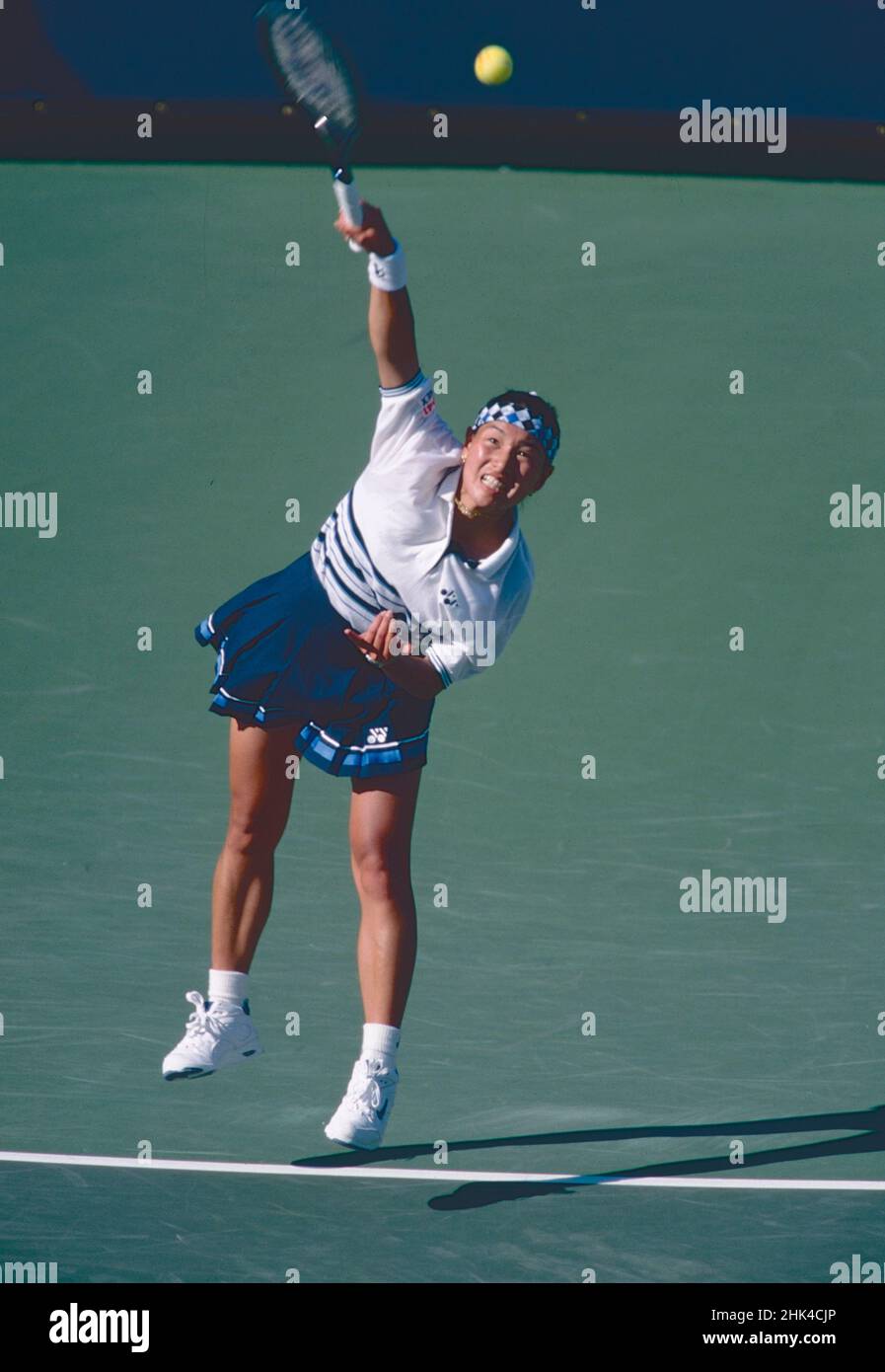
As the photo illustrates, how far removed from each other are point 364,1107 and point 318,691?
4.87ft

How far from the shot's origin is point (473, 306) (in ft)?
35.7

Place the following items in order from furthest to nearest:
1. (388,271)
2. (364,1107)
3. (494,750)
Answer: (494,750) → (364,1107) → (388,271)

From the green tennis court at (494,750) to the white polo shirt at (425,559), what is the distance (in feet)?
5.72

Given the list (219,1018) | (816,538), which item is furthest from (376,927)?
(816,538)

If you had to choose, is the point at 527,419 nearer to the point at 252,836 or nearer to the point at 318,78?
the point at 318,78

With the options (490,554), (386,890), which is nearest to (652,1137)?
(386,890)

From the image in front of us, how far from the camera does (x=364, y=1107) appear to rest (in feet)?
24.2

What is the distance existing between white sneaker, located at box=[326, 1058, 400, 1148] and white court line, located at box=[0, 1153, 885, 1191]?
117 millimetres

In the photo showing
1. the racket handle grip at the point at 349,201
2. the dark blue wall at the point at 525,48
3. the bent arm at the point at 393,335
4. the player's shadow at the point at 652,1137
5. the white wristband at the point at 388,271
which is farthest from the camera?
the dark blue wall at the point at 525,48

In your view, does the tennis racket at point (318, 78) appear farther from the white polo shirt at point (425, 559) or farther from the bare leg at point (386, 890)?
the bare leg at point (386, 890)

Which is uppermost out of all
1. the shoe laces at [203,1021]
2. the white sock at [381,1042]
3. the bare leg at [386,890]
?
the bare leg at [386,890]

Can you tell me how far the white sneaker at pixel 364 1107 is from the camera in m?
7.38

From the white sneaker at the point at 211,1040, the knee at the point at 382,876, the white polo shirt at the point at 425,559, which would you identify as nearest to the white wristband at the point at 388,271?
the white polo shirt at the point at 425,559

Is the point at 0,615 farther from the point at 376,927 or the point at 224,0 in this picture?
the point at 224,0
